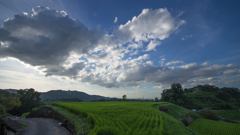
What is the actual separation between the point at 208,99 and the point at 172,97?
45.0 metres

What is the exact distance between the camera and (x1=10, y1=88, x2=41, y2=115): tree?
44.6m

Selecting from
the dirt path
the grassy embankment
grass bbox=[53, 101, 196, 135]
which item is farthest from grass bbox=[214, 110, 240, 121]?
the dirt path

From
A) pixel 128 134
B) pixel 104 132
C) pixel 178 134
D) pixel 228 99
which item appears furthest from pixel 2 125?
pixel 228 99

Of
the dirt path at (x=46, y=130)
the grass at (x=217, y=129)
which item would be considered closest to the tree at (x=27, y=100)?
the dirt path at (x=46, y=130)

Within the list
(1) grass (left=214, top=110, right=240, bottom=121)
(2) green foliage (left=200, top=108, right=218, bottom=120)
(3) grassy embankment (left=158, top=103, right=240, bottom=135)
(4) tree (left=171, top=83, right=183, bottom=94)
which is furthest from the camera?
(4) tree (left=171, top=83, right=183, bottom=94)

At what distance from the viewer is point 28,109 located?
4659cm

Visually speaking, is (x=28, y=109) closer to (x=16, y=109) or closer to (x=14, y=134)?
(x=16, y=109)

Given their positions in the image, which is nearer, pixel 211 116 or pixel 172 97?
pixel 211 116

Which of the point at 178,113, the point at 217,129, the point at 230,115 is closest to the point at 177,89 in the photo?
the point at 230,115

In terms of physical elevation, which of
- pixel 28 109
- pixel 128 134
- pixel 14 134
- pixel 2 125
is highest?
pixel 128 134

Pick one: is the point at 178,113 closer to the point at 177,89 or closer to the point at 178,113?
the point at 178,113

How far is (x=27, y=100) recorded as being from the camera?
47.2 m

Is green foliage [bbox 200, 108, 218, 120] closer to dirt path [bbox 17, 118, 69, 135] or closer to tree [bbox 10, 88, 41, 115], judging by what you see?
dirt path [bbox 17, 118, 69, 135]

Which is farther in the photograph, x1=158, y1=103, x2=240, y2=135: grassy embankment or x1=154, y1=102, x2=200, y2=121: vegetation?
x1=154, y1=102, x2=200, y2=121: vegetation
